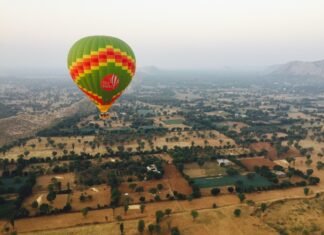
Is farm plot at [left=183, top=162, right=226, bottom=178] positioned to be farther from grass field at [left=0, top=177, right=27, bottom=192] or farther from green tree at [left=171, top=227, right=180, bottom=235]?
grass field at [left=0, top=177, right=27, bottom=192]

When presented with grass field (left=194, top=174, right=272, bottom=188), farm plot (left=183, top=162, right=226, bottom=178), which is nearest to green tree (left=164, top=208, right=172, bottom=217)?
grass field (left=194, top=174, right=272, bottom=188)

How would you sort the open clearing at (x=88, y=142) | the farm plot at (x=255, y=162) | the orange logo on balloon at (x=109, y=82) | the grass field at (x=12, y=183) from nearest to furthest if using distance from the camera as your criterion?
the orange logo on balloon at (x=109, y=82), the grass field at (x=12, y=183), the farm plot at (x=255, y=162), the open clearing at (x=88, y=142)

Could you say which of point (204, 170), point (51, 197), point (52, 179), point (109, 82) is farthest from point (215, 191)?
point (52, 179)

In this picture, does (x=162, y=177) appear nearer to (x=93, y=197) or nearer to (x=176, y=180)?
(x=176, y=180)

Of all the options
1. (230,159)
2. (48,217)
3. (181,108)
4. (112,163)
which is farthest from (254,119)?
(48,217)

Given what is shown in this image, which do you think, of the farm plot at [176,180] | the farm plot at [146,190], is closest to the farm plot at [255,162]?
the farm plot at [176,180]

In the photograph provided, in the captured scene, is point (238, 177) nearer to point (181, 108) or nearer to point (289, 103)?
point (181, 108)

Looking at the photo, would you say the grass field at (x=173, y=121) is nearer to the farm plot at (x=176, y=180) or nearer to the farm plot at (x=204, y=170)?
the farm plot at (x=204, y=170)
